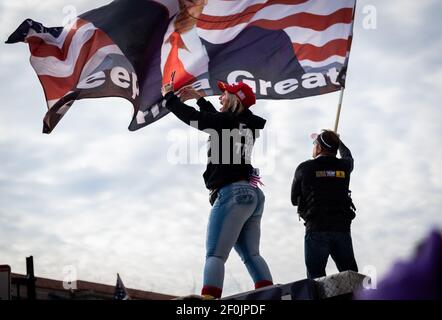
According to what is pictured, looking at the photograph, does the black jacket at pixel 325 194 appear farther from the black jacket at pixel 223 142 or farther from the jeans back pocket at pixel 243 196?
the jeans back pocket at pixel 243 196

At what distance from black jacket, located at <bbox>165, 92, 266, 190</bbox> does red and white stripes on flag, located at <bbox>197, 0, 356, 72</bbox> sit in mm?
2810

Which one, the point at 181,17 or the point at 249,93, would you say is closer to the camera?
the point at 249,93

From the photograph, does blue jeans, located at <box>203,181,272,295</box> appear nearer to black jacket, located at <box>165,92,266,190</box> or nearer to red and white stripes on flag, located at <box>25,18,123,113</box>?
black jacket, located at <box>165,92,266,190</box>

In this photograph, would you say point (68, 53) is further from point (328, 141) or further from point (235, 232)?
point (235, 232)

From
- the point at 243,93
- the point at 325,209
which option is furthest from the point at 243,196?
the point at 325,209

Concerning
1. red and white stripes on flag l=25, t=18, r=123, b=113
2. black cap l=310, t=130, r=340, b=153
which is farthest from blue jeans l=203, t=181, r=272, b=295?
red and white stripes on flag l=25, t=18, r=123, b=113

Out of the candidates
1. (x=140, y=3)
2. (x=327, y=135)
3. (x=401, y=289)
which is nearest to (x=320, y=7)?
(x=140, y=3)

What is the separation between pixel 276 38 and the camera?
334 inches

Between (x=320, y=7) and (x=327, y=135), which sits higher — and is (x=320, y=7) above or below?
above

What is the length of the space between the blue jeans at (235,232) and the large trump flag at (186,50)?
2.28 metres

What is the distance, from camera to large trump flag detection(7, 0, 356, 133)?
784 centimetres
